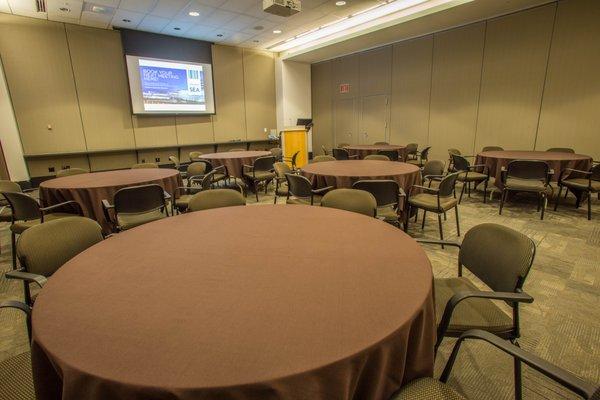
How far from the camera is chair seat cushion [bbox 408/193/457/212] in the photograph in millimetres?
3326

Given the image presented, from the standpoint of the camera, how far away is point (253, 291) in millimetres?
1068

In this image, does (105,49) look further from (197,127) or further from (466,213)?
(466,213)

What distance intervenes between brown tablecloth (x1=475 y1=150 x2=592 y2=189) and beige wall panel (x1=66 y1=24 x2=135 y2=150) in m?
8.16

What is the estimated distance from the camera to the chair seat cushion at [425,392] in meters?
0.98

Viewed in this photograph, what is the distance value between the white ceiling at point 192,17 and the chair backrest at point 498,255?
578cm

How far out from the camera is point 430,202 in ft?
11.3

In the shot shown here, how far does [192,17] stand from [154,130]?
10.2 feet

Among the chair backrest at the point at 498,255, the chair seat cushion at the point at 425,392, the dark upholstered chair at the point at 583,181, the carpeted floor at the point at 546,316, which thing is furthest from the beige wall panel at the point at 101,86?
the dark upholstered chair at the point at 583,181

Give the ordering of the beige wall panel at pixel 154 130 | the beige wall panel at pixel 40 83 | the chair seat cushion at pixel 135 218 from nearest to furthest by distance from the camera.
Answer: the chair seat cushion at pixel 135 218 < the beige wall panel at pixel 40 83 < the beige wall panel at pixel 154 130

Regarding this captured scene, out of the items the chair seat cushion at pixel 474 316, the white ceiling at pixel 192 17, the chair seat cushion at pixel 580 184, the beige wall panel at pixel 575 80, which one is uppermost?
the white ceiling at pixel 192 17

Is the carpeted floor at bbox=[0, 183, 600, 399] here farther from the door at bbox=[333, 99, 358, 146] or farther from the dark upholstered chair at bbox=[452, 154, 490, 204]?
the door at bbox=[333, 99, 358, 146]

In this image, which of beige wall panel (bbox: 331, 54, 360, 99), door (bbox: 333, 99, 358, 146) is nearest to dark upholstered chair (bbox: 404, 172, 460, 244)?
door (bbox: 333, 99, 358, 146)

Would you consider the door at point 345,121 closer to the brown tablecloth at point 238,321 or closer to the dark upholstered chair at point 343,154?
the dark upholstered chair at point 343,154

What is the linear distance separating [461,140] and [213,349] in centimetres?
753
